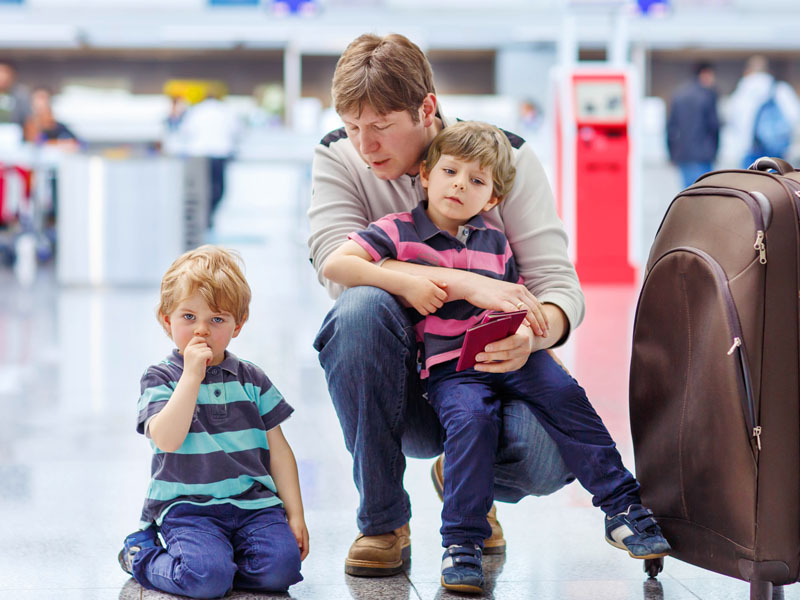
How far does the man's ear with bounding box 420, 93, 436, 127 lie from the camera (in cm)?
186

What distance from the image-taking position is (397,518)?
1823 millimetres

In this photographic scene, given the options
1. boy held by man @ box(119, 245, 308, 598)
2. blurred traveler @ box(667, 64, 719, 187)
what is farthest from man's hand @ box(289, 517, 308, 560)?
blurred traveler @ box(667, 64, 719, 187)

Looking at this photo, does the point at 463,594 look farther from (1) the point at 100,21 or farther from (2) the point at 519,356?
(1) the point at 100,21

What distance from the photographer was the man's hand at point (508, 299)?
172 cm

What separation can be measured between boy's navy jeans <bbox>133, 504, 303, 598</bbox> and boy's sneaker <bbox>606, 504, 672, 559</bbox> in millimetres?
535

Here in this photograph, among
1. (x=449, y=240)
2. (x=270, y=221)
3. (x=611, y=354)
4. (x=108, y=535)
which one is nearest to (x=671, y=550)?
(x=449, y=240)

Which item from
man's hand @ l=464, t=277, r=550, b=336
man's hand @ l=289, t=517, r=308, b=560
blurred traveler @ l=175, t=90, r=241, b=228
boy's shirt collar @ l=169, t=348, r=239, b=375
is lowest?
man's hand @ l=289, t=517, r=308, b=560

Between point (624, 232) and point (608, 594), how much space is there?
17.1 feet

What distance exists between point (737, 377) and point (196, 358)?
850 mm

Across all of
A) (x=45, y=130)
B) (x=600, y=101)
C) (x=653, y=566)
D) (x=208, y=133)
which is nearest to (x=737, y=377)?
(x=653, y=566)

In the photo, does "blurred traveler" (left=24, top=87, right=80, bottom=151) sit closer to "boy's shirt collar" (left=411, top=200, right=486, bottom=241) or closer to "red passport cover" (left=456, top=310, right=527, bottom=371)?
"boy's shirt collar" (left=411, top=200, right=486, bottom=241)

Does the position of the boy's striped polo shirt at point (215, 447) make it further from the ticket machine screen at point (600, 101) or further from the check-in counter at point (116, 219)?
the ticket machine screen at point (600, 101)

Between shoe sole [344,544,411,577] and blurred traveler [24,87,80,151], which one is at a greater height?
blurred traveler [24,87,80,151]

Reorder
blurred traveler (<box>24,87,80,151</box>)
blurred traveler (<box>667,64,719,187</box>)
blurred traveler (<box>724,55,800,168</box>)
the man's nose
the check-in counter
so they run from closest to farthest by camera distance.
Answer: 1. the man's nose
2. the check-in counter
3. blurred traveler (<box>24,87,80,151</box>)
4. blurred traveler (<box>724,55,800,168</box>)
5. blurred traveler (<box>667,64,719,187</box>)
